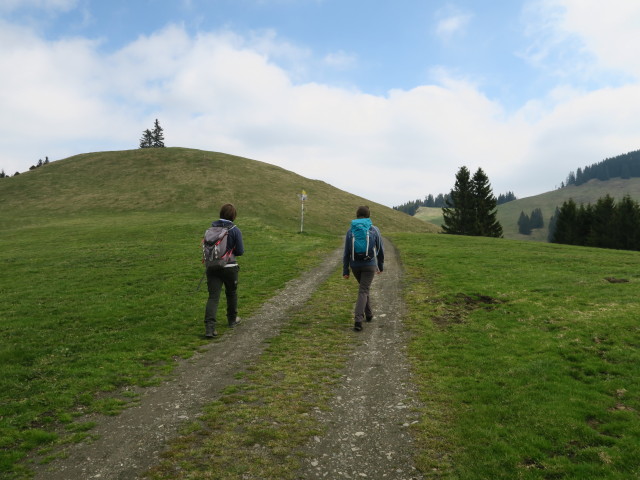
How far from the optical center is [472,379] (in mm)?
8938

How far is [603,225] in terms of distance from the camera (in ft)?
Result: 234

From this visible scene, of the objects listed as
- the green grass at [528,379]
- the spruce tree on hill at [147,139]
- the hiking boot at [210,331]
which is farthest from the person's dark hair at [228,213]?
the spruce tree on hill at [147,139]

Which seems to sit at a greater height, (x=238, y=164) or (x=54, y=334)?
(x=238, y=164)

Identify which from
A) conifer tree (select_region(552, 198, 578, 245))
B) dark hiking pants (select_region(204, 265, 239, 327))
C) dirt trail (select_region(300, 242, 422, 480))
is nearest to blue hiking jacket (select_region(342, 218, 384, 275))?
dirt trail (select_region(300, 242, 422, 480))

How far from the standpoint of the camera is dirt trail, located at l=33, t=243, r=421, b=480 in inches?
226

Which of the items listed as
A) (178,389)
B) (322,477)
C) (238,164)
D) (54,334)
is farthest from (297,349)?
(238,164)

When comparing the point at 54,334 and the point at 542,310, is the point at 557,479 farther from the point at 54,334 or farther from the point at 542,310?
the point at 54,334

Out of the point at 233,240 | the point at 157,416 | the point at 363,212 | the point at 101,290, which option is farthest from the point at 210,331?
the point at 101,290

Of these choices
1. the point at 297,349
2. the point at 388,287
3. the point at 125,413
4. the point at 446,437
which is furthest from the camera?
the point at 388,287

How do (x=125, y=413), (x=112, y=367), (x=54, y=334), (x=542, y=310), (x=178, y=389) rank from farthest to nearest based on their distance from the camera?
(x=542, y=310) < (x=54, y=334) < (x=112, y=367) < (x=178, y=389) < (x=125, y=413)

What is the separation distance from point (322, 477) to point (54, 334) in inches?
459

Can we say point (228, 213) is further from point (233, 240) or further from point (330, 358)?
point (330, 358)

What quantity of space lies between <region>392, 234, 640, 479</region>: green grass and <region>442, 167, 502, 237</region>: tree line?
6078cm

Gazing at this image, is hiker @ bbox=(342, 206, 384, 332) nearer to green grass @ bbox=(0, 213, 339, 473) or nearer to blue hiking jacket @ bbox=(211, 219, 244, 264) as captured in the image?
blue hiking jacket @ bbox=(211, 219, 244, 264)
